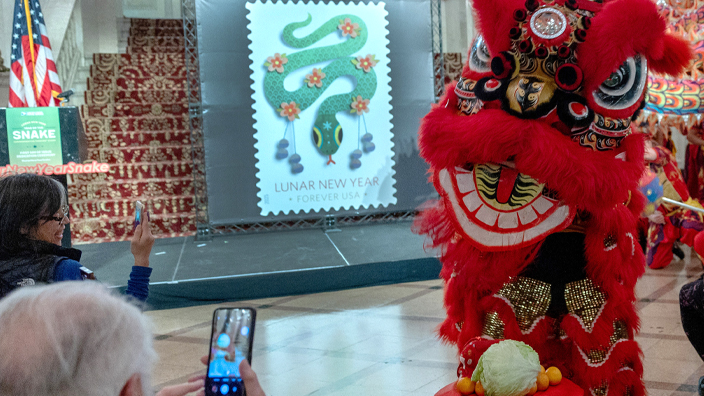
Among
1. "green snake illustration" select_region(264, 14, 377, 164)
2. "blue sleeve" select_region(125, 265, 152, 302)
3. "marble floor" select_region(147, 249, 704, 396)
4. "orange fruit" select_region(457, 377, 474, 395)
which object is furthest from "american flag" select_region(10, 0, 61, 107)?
"orange fruit" select_region(457, 377, 474, 395)

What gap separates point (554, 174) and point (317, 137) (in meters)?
4.40

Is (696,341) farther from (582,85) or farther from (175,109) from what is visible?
(175,109)

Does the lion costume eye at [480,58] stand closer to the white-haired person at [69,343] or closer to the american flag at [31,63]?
the white-haired person at [69,343]

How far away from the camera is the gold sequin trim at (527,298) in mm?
1932

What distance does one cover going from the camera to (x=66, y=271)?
1.65 m

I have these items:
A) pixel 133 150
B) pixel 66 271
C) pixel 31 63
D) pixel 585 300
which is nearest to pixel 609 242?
pixel 585 300

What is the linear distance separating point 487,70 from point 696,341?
4.12ft

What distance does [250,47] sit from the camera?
5.83 m

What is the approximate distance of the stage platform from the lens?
4340mm

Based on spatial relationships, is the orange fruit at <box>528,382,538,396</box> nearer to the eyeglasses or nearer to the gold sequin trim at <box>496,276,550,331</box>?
the gold sequin trim at <box>496,276,550,331</box>

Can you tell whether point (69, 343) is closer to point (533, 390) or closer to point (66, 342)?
point (66, 342)

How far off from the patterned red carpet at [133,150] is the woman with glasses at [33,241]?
471cm

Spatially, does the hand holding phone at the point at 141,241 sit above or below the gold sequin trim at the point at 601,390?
above

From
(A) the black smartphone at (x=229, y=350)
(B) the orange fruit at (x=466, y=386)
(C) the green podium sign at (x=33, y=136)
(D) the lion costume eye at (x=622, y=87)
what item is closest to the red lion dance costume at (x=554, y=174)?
(D) the lion costume eye at (x=622, y=87)
